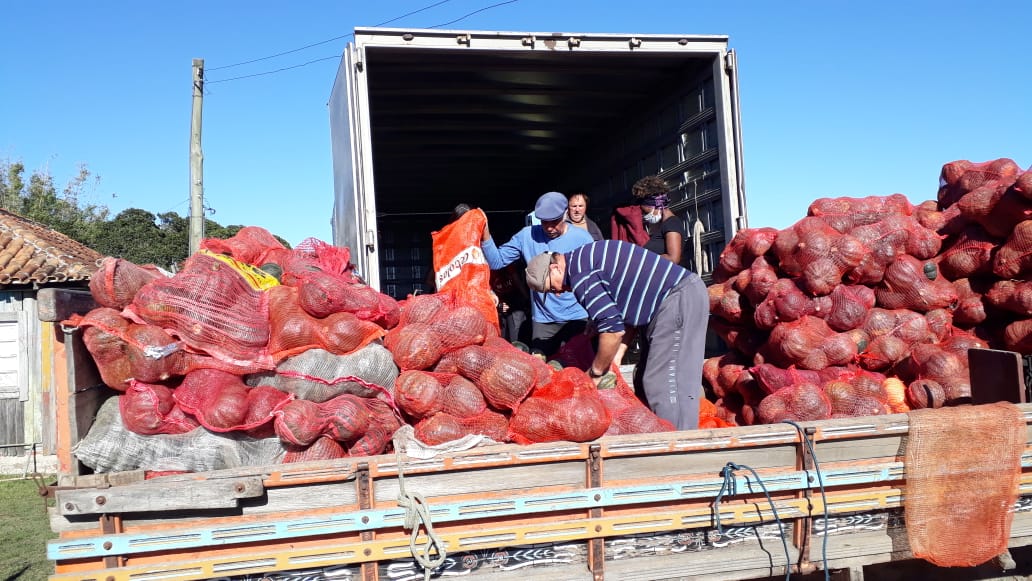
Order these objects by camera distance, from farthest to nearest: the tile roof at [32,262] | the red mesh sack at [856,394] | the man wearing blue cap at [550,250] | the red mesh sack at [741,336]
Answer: the tile roof at [32,262] < the man wearing blue cap at [550,250] < the red mesh sack at [741,336] < the red mesh sack at [856,394]

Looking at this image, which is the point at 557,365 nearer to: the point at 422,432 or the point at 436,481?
the point at 422,432

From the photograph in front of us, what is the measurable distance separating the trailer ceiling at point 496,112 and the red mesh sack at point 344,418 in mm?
3351

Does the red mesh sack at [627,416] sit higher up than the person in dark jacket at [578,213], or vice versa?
the person in dark jacket at [578,213]

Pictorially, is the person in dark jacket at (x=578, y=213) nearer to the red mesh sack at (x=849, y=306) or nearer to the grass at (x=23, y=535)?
the red mesh sack at (x=849, y=306)

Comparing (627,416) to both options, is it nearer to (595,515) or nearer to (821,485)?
(595,515)

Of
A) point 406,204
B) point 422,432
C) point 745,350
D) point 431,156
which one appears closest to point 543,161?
point 431,156

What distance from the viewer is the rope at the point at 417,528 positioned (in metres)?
2.81

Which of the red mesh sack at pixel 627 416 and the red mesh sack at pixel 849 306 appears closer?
the red mesh sack at pixel 627 416

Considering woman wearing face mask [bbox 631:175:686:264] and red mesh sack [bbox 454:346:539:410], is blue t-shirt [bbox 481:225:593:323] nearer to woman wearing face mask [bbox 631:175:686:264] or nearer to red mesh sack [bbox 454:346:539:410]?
woman wearing face mask [bbox 631:175:686:264]

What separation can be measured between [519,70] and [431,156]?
3.18m

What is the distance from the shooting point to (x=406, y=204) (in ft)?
41.0

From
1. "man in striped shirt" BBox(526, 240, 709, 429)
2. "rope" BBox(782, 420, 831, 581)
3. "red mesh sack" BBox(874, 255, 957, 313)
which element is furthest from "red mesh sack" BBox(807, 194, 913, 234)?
"rope" BBox(782, 420, 831, 581)

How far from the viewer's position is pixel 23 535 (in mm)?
6965

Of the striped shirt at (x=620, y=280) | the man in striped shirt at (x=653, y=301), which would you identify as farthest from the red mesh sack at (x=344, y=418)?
the striped shirt at (x=620, y=280)
